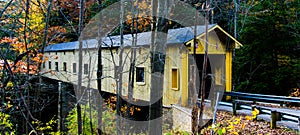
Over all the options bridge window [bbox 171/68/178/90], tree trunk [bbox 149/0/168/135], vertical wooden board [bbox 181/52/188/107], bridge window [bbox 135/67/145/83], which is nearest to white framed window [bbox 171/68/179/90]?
bridge window [bbox 171/68/178/90]

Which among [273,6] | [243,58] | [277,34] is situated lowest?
[243,58]

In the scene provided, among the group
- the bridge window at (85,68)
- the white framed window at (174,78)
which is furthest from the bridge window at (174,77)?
the bridge window at (85,68)

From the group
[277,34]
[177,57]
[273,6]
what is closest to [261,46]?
[277,34]

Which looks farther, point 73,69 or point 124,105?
point 73,69

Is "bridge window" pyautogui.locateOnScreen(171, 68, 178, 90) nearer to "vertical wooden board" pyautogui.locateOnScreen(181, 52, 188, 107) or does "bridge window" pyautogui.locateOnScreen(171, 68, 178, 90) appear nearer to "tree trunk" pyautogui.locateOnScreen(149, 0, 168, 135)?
"vertical wooden board" pyautogui.locateOnScreen(181, 52, 188, 107)

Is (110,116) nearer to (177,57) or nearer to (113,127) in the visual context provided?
(113,127)

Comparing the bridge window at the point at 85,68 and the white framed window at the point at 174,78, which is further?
the bridge window at the point at 85,68

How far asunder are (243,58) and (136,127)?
406 inches

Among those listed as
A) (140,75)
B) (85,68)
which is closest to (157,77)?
(140,75)

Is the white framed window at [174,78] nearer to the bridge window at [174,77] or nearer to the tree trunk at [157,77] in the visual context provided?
the bridge window at [174,77]

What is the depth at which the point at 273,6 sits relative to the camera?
17438mm

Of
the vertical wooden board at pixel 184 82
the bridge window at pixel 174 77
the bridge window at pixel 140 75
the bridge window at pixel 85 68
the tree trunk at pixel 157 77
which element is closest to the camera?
the tree trunk at pixel 157 77

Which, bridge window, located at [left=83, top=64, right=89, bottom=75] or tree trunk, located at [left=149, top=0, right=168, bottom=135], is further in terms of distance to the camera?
bridge window, located at [left=83, top=64, right=89, bottom=75]

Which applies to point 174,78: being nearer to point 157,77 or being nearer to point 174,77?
point 174,77
